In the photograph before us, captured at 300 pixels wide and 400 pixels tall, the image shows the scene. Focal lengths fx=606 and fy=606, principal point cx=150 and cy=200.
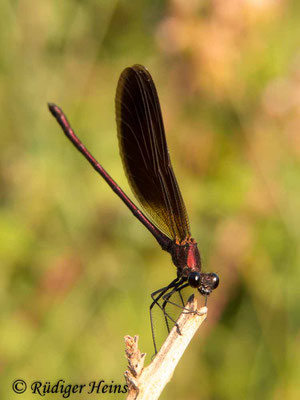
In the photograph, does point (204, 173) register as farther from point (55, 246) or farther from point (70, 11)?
point (70, 11)

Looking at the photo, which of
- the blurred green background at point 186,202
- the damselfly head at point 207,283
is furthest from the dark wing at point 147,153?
the blurred green background at point 186,202

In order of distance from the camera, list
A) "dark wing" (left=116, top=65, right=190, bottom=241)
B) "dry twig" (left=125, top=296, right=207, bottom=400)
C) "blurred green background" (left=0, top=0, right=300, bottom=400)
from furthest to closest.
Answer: "blurred green background" (left=0, top=0, right=300, bottom=400)
"dark wing" (left=116, top=65, right=190, bottom=241)
"dry twig" (left=125, top=296, right=207, bottom=400)

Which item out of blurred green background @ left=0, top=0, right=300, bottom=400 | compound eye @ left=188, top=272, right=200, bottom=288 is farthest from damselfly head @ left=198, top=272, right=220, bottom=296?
blurred green background @ left=0, top=0, right=300, bottom=400

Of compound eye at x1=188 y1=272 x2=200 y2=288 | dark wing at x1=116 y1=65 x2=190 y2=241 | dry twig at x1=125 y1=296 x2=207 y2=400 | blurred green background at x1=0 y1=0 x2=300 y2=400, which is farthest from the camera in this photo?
blurred green background at x1=0 y1=0 x2=300 y2=400

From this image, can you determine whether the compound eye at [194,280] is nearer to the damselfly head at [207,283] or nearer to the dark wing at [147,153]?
the damselfly head at [207,283]

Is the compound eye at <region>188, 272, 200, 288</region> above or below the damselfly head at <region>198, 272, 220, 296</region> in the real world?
above

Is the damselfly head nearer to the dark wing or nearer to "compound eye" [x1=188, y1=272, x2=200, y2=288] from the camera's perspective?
"compound eye" [x1=188, y1=272, x2=200, y2=288]

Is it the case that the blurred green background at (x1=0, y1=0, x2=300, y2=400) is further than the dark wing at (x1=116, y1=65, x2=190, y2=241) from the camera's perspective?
Yes

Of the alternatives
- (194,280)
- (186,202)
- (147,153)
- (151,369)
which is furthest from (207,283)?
(186,202)
